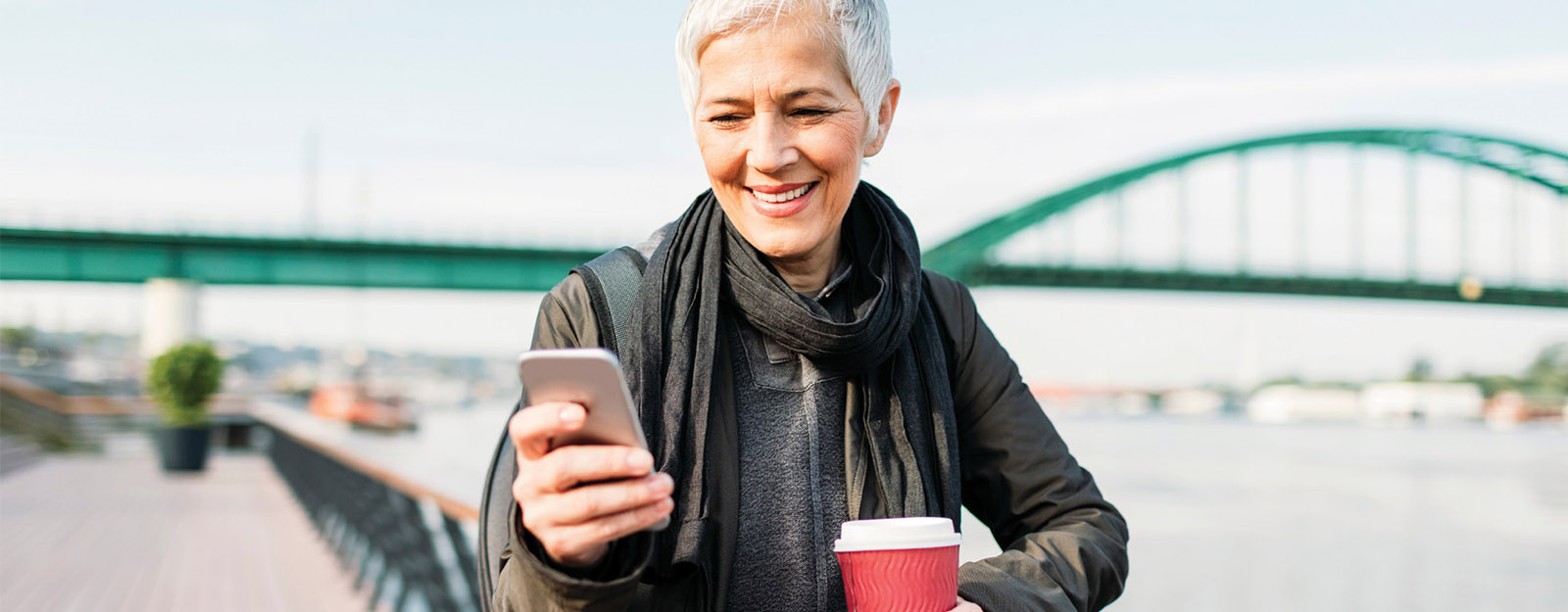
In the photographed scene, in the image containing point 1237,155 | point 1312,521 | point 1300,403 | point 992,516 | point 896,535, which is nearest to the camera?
point 896,535

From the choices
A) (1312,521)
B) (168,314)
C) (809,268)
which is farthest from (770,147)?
(168,314)

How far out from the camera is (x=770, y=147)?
117 cm

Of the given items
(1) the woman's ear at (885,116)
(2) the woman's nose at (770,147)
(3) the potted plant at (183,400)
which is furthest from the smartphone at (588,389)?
(3) the potted plant at (183,400)

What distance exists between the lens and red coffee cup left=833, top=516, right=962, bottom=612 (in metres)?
1.00

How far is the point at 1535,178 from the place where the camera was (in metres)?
44.3

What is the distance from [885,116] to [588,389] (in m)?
0.56

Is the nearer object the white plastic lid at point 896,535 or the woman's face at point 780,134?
the white plastic lid at point 896,535

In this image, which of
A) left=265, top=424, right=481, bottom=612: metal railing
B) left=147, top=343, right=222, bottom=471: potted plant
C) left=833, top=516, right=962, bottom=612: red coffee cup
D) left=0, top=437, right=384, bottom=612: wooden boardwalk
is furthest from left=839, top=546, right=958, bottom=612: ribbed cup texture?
left=147, top=343, right=222, bottom=471: potted plant

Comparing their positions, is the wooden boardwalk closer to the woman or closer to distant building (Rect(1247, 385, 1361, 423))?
the woman

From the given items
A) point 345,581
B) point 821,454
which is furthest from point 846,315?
point 345,581

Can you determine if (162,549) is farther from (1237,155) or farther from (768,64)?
(1237,155)

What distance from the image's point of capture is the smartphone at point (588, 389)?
857 mm

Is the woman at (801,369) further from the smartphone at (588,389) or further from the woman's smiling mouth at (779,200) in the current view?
Answer: the smartphone at (588,389)

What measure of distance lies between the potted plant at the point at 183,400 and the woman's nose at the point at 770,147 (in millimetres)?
14723
